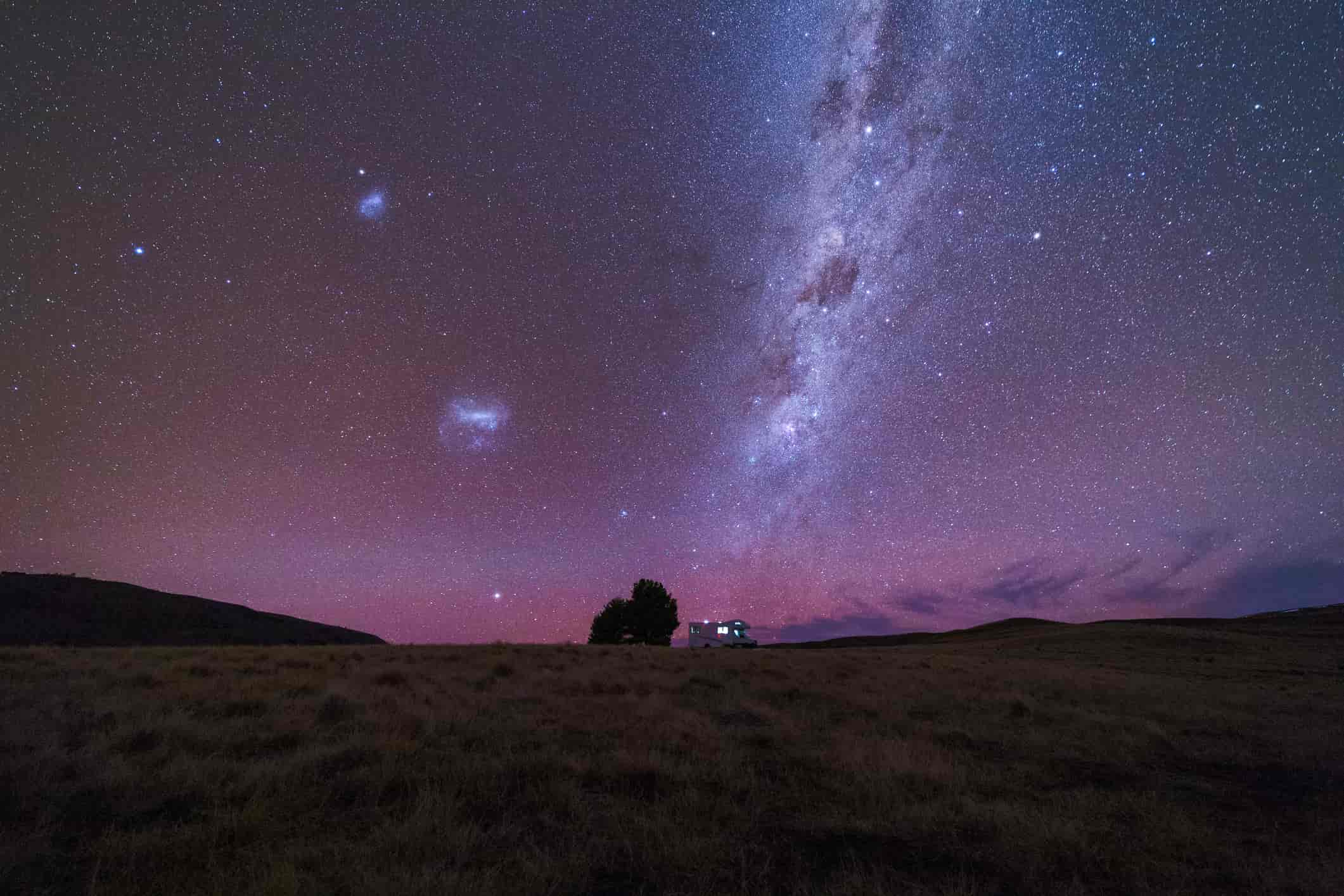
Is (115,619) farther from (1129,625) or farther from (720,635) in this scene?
(1129,625)

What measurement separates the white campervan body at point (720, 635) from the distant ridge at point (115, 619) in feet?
98.6

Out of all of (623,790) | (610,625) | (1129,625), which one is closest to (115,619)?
(610,625)

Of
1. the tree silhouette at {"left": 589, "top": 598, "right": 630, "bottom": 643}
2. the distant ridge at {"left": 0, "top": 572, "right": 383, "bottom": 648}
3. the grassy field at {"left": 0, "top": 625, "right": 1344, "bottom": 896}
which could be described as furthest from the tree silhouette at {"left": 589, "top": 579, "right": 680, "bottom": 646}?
the grassy field at {"left": 0, "top": 625, "right": 1344, "bottom": 896}

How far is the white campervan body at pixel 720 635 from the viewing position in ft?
171

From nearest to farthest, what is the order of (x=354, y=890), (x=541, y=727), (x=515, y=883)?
(x=354, y=890), (x=515, y=883), (x=541, y=727)

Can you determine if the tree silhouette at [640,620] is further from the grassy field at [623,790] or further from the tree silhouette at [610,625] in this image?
the grassy field at [623,790]

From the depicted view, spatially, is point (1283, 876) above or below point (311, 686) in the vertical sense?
below

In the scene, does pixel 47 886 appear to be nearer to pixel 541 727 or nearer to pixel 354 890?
pixel 354 890

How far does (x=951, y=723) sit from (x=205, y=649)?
74.0 ft

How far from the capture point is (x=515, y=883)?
4844 millimetres

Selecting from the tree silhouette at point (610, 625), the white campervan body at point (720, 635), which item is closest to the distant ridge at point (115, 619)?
the tree silhouette at point (610, 625)

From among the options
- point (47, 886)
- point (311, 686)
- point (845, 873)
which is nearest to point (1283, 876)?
point (845, 873)

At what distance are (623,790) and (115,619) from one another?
57.4m

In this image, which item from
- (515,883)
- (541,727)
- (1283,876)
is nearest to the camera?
(515,883)
